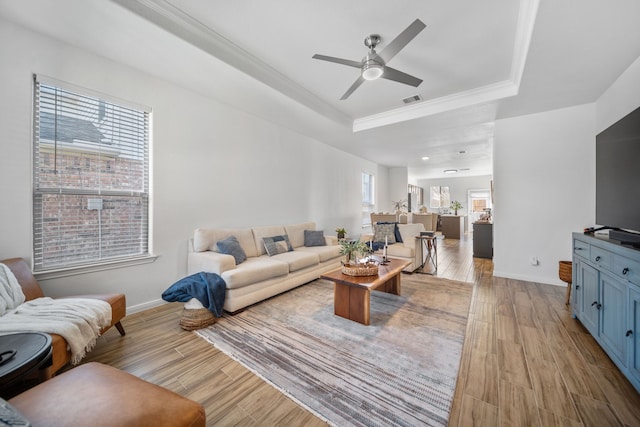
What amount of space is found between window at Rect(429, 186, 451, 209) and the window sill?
13053 millimetres

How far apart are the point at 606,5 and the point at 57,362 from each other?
456cm

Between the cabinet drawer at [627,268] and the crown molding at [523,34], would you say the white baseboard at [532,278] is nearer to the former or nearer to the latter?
the cabinet drawer at [627,268]

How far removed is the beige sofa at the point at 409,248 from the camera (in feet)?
14.7

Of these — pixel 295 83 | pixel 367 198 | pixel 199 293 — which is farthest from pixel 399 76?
pixel 367 198

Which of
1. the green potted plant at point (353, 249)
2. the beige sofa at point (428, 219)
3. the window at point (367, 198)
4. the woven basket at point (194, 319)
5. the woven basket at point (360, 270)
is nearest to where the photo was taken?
Result: the woven basket at point (194, 319)

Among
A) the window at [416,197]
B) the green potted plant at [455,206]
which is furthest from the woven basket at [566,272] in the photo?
the window at [416,197]

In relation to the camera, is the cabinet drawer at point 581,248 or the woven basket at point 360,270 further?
the woven basket at point 360,270

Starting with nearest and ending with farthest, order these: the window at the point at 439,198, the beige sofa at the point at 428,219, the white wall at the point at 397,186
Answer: the beige sofa at the point at 428,219 < the white wall at the point at 397,186 < the window at the point at 439,198

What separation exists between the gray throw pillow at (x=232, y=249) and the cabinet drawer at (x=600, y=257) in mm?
3582

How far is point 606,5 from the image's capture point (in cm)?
192

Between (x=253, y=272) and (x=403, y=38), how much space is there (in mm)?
2741

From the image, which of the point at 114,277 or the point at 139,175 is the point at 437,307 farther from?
the point at 139,175

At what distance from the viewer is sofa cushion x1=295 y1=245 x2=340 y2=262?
421cm

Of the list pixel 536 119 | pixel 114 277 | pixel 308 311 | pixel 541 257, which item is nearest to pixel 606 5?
pixel 536 119
